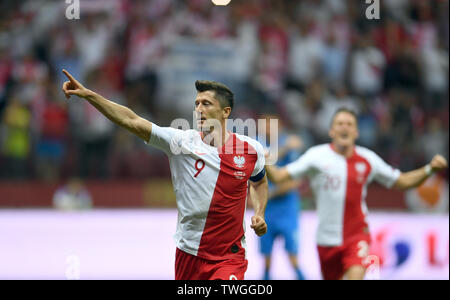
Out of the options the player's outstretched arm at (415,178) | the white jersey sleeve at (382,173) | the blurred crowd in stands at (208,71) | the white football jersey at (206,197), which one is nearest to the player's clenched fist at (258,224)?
the white football jersey at (206,197)

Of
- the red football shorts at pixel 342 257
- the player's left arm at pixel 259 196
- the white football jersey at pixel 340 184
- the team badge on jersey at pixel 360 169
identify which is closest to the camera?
the player's left arm at pixel 259 196

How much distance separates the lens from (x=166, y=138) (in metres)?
5.02

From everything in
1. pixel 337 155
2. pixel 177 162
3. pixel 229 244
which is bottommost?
pixel 229 244

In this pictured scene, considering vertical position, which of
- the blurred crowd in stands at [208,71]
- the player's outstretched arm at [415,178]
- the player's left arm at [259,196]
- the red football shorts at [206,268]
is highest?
the blurred crowd in stands at [208,71]

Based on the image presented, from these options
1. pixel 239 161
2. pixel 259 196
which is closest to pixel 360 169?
pixel 259 196

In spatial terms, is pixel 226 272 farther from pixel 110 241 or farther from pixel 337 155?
pixel 110 241

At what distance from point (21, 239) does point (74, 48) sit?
6397 millimetres

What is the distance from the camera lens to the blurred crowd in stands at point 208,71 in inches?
576

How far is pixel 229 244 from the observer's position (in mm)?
→ 5168

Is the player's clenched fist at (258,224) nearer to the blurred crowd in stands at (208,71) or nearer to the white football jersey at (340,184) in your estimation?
the white football jersey at (340,184)

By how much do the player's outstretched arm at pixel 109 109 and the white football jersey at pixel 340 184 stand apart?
2.42m

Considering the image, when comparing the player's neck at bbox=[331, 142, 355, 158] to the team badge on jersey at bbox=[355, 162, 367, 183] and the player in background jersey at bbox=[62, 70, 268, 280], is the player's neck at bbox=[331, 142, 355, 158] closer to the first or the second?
the team badge on jersey at bbox=[355, 162, 367, 183]
